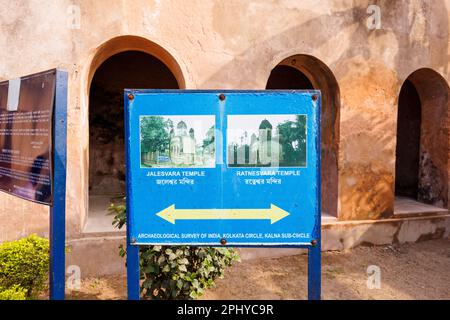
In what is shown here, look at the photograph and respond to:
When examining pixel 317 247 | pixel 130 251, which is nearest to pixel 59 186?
pixel 130 251

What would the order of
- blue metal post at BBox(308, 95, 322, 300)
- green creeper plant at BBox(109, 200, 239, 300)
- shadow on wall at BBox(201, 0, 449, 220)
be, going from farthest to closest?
shadow on wall at BBox(201, 0, 449, 220), green creeper plant at BBox(109, 200, 239, 300), blue metal post at BBox(308, 95, 322, 300)

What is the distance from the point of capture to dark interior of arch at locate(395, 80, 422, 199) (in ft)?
25.8

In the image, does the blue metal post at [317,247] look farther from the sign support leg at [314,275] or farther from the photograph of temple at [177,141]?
the photograph of temple at [177,141]

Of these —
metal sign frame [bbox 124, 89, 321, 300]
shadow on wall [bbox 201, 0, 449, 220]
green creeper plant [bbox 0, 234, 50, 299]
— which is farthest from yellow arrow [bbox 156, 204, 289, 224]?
shadow on wall [bbox 201, 0, 449, 220]

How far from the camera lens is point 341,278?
15.4ft

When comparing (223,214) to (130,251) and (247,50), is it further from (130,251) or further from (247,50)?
(247,50)

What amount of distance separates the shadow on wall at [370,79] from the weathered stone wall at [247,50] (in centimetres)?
2

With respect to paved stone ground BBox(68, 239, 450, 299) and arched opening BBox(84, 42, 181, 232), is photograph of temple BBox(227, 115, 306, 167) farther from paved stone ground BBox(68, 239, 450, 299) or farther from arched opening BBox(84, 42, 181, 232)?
arched opening BBox(84, 42, 181, 232)

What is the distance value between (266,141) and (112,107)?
641 cm

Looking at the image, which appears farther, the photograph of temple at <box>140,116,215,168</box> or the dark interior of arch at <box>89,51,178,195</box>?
the dark interior of arch at <box>89,51,178,195</box>

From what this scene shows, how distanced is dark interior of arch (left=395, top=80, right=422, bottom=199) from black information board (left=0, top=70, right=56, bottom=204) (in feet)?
25.7

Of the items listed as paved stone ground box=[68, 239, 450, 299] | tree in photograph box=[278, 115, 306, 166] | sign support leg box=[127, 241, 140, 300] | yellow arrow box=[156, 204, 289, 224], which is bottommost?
paved stone ground box=[68, 239, 450, 299]

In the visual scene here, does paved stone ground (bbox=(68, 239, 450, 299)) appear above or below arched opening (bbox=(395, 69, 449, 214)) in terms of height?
below

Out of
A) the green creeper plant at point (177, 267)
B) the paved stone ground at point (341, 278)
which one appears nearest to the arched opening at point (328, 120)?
the paved stone ground at point (341, 278)
